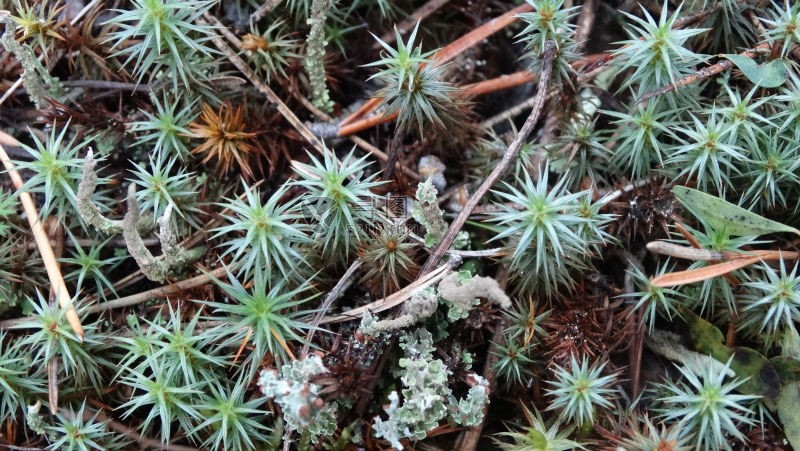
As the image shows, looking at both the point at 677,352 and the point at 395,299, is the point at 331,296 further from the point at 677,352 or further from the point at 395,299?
the point at 677,352

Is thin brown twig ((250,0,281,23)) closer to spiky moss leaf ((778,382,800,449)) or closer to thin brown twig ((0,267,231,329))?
thin brown twig ((0,267,231,329))

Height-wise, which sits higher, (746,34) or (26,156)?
(746,34)

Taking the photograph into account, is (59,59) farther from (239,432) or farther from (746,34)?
(746,34)

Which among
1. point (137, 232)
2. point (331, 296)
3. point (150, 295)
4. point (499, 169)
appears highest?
point (499, 169)

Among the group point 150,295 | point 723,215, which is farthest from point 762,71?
point 150,295

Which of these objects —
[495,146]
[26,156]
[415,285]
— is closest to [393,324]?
[415,285]

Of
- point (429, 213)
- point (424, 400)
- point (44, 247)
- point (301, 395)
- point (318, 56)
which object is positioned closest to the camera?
point (301, 395)
